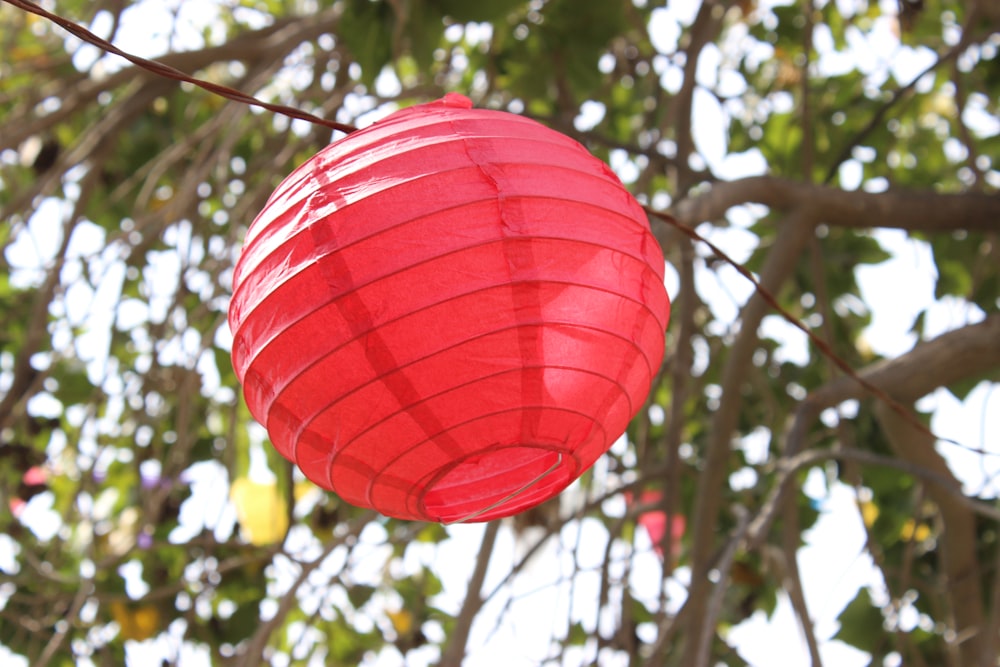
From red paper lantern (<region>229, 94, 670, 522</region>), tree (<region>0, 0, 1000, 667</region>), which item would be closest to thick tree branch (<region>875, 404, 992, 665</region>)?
tree (<region>0, 0, 1000, 667</region>)

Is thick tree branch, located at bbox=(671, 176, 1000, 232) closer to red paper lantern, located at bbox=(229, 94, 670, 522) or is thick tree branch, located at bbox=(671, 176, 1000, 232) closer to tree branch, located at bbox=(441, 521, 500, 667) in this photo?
tree branch, located at bbox=(441, 521, 500, 667)

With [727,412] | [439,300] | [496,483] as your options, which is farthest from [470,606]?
[439,300]

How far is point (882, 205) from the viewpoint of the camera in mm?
1400

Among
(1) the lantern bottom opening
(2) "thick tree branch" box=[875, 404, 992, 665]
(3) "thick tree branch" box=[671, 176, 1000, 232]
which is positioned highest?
(3) "thick tree branch" box=[671, 176, 1000, 232]

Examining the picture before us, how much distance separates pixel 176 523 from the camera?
1899 millimetres

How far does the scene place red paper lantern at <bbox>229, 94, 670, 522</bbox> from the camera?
22.8 inches

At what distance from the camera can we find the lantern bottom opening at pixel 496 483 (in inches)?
28.9

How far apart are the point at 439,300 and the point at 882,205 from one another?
3.24 ft

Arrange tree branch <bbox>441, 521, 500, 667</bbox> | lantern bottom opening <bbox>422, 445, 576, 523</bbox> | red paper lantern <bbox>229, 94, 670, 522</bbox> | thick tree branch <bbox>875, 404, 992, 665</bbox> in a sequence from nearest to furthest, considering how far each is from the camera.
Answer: red paper lantern <bbox>229, 94, 670, 522</bbox>, lantern bottom opening <bbox>422, 445, 576, 523</bbox>, tree branch <bbox>441, 521, 500, 667</bbox>, thick tree branch <bbox>875, 404, 992, 665</bbox>

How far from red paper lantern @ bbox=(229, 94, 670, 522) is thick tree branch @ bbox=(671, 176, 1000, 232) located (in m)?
0.66

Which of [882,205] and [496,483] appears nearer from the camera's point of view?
[496,483]

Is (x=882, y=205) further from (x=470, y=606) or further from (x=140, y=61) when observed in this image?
(x=140, y=61)

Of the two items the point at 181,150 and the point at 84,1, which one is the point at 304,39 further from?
the point at 84,1

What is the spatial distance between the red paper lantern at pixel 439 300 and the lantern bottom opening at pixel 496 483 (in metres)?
0.04
